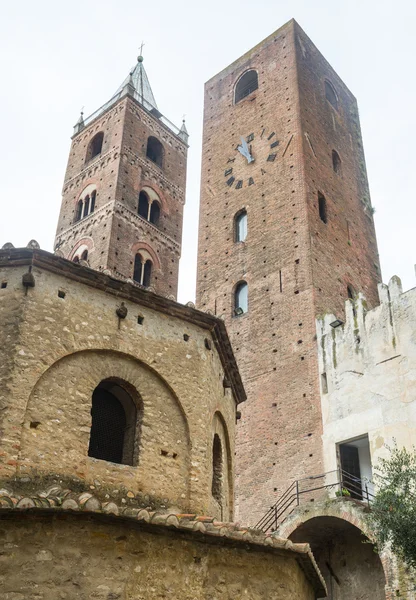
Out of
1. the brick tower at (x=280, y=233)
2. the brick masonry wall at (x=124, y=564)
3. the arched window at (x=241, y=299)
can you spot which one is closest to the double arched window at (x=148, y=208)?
the brick tower at (x=280, y=233)

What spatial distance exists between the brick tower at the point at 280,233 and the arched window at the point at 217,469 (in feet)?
22.3

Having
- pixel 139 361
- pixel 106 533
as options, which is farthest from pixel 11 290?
pixel 106 533

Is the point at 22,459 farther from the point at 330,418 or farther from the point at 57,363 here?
the point at 330,418

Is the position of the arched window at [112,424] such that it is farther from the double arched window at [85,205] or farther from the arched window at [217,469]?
the double arched window at [85,205]

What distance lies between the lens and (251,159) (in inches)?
1054

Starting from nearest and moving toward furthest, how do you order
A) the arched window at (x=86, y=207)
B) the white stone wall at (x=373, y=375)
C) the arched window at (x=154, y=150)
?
1. the white stone wall at (x=373, y=375)
2. the arched window at (x=86, y=207)
3. the arched window at (x=154, y=150)

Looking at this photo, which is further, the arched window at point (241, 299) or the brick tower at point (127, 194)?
the arched window at point (241, 299)

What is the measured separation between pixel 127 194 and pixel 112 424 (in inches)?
489

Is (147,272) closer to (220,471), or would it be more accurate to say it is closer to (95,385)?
(220,471)

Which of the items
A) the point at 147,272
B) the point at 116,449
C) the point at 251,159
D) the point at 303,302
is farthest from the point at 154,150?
the point at 116,449

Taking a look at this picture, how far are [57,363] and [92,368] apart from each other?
60 cm

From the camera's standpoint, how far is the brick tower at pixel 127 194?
20703mm

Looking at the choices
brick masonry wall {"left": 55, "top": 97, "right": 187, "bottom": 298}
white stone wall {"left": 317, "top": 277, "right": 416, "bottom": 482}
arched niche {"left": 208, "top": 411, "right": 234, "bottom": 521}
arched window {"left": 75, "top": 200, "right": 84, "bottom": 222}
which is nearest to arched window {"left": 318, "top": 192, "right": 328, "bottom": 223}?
brick masonry wall {"left": 55, "top": 97, "right": 187, "bottom": 298}

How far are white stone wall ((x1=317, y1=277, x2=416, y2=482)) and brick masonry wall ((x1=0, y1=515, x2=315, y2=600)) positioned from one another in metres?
8.17
